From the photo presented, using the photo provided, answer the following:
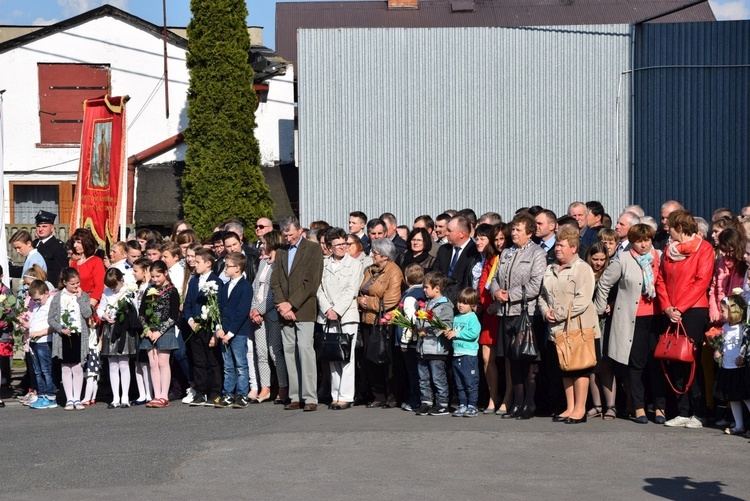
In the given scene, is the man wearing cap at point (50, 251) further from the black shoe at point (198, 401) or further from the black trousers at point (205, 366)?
the black shoe at point (198, 401)

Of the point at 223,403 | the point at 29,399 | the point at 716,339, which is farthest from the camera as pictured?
the point at 29,399

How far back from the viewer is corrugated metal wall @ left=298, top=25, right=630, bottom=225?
2000cm

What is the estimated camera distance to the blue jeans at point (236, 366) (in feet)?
38.9

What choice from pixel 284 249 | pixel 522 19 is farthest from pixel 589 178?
pixel 522 19

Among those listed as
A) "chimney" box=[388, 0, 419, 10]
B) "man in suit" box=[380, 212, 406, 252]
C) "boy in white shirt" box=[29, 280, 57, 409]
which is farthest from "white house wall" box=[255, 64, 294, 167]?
"boy in white shirt" box=[29, 280, 57, 409]

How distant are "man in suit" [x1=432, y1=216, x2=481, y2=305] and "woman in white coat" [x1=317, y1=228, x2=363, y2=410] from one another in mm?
915

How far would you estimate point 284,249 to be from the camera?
1208cm

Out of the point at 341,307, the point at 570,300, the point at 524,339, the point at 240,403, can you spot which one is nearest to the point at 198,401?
the point at 240,403

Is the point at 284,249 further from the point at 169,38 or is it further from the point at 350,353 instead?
the point at 169,38

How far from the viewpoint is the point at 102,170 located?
1591cm

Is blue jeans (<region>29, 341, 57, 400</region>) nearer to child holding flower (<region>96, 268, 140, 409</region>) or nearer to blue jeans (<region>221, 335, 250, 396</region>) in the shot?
child holding flower (<region>96, 268, 140, 409</region>)

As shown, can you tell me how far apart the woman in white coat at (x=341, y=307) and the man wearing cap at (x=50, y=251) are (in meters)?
4.31

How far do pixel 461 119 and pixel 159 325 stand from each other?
9.89 m

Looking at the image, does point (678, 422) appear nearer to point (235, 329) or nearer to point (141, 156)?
point (235, 329)
